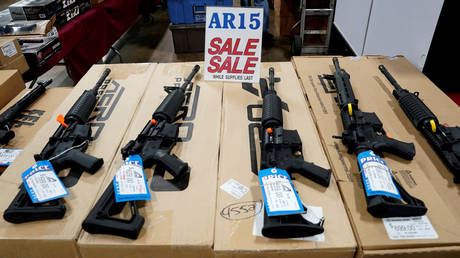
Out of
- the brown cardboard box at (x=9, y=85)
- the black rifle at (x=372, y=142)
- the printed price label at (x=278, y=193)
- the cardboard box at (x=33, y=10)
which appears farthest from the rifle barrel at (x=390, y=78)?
the cardboard box at (x=33, y=10)

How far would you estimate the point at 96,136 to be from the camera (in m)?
1.33

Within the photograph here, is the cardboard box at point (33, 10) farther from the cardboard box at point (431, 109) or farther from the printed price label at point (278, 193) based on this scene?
the cardboard box at point (431, 109)

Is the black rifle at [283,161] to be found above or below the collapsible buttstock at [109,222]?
above

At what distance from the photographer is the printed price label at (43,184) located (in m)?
0.97

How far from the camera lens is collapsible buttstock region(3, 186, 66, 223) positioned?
0.93m

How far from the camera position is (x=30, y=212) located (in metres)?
0.93

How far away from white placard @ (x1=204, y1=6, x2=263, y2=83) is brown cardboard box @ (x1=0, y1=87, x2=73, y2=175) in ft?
2.99

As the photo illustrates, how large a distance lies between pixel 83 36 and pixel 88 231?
7.90ft

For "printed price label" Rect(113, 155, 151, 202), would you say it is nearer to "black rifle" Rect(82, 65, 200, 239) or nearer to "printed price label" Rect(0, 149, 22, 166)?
"black rifle" Rect(82, 65, 200, 239)

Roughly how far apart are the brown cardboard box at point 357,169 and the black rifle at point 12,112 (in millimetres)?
1495

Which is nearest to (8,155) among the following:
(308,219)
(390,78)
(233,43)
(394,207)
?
(233,43)

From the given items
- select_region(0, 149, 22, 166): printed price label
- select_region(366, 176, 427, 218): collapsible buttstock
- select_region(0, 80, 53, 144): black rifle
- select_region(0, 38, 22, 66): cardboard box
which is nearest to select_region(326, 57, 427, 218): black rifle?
select_region(366, 176, 427, 218): collapsible buttstock

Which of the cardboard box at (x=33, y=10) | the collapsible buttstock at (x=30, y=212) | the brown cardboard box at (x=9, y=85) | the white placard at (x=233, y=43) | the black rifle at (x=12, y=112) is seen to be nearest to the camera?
the collapsible buttstock at (x=30, y=212)

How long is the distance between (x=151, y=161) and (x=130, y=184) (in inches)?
6.7
